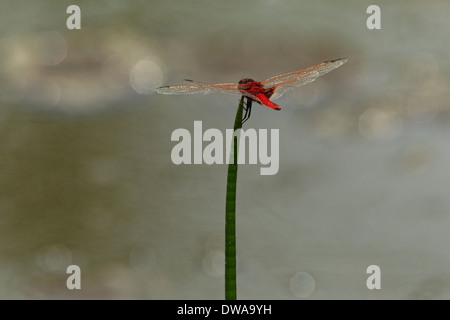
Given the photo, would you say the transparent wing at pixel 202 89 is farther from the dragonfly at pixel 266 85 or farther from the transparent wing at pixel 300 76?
the transparent wing at pixel 300 76

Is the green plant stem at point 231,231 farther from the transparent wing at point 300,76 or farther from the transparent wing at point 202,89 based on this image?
the transparent wing at point 300,76

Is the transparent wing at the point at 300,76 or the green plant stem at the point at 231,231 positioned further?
the transparent wing at the point at 300,76

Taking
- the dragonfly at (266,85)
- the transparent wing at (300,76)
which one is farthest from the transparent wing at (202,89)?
the transparent wing at (300,76)

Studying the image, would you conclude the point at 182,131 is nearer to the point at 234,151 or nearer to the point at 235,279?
the point at 234,151

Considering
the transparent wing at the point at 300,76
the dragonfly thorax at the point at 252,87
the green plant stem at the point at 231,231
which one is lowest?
the green plant stem at the point at 231,231

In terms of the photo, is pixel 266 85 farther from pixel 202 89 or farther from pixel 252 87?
pixel 202 89

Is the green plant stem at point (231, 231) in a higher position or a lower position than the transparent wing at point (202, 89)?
lower

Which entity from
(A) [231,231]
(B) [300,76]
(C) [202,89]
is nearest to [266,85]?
(B) [300,76]
